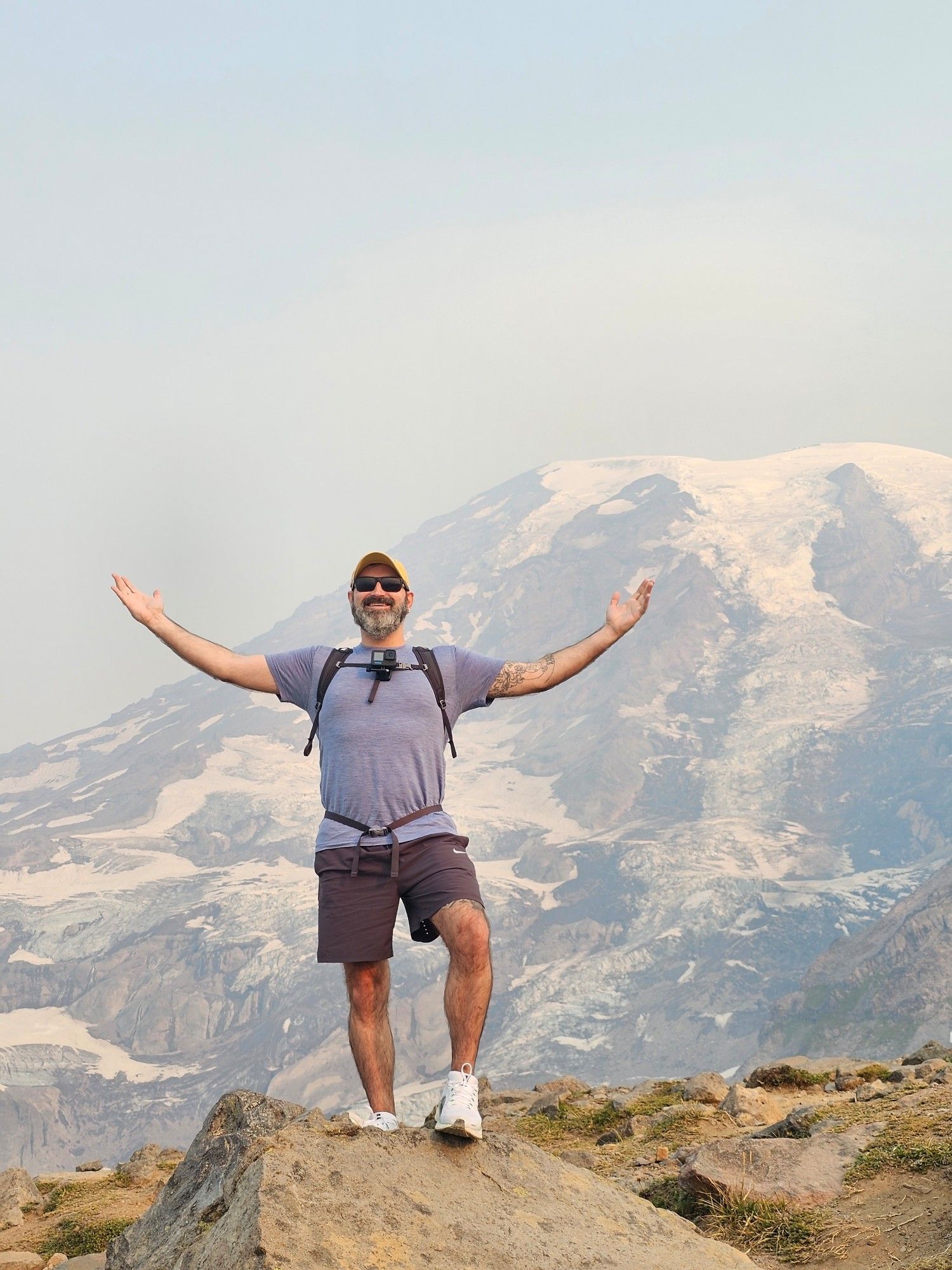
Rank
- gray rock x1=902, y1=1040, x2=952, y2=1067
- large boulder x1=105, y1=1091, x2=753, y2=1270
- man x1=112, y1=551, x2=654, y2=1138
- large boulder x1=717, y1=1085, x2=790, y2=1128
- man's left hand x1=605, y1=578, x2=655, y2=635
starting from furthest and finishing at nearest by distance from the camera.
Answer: gray rock x1=902, y1=1040, x2=952, y2=1067
large boulder x1=717, y1=1085, x2=790, y2=1128
man's left hand x1=605, y1=578, x2=655, y2=635
man x1=112, y1=551, x2=654, y2=1138
large boulder x1=105, y1=1091, x2=753, y2=1270

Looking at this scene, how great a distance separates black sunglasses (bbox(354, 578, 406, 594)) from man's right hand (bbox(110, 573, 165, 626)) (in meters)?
1.75

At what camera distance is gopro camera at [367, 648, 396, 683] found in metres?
8.00

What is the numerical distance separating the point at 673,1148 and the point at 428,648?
686 cm

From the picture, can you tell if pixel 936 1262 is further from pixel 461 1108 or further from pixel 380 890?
pixel 380 890

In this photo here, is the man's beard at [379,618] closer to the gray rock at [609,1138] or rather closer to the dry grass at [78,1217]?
the dry grass at [78,1217]

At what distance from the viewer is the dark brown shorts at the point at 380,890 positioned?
24.4ft

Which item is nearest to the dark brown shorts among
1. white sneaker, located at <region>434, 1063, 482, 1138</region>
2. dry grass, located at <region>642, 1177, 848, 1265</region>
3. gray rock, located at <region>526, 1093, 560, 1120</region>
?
white sneaker, located at <region>434, 1063, 482, 1138</region>

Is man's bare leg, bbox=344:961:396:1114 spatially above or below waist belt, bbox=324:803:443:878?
below

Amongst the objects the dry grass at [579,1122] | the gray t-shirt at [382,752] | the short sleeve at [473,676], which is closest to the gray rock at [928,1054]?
the dry grass at [579,1122]

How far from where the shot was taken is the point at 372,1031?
748cm

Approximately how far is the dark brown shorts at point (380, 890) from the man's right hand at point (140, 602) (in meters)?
2.55

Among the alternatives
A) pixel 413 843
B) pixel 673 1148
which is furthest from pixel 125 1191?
pixel 413 843

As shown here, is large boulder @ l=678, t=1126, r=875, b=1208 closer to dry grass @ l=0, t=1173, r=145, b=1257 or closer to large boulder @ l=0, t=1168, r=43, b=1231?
dry grass @ l=0, t=1173, r=145, b=1257

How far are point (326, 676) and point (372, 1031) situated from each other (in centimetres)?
236
